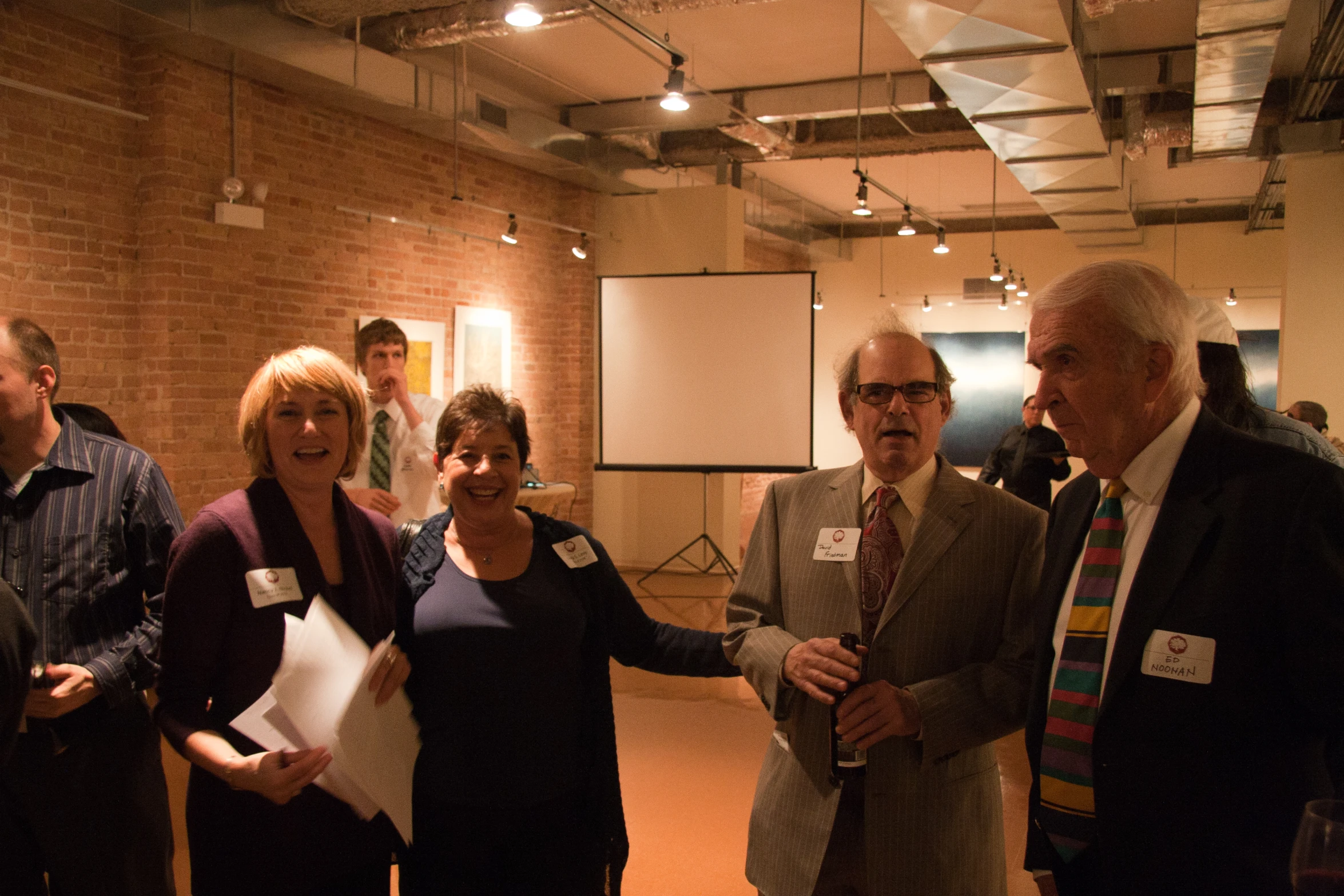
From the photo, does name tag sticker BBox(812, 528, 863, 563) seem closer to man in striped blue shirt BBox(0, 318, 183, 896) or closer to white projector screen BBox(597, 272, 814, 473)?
man in striped blue shirt BBox(0, 318, 183, 896)

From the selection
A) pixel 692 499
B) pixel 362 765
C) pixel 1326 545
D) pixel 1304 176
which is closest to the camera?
pixel 1326 545

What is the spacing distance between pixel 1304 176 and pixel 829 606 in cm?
778

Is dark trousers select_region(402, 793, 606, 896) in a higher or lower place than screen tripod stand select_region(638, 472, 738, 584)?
higher

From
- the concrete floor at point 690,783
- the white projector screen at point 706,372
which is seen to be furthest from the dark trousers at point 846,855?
the white projector screen at point 706,372

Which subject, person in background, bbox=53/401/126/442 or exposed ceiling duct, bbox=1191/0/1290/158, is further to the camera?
exposed ceiling duct, bbox=1191/0/1290/158


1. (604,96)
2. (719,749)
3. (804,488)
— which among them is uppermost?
(604,96)

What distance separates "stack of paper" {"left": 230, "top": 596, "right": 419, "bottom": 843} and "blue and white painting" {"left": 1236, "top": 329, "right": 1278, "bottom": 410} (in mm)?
12743

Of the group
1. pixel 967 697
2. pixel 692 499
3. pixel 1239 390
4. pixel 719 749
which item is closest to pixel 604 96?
pixel 692 499

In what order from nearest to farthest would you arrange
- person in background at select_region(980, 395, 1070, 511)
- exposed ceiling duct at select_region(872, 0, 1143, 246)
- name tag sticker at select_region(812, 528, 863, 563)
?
name tag sticker at select_region(812, 528, 863, 563) < exposed ceiling duct at select_region(872, 0, 1143, 246) < person in background at select_region(980, 395, 1070, 511)

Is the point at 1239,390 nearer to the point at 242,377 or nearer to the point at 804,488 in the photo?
the point at 804,488

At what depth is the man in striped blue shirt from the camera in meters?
1.97

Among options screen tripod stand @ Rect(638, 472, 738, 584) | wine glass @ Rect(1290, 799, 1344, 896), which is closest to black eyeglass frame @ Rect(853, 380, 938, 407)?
wine glass @ Rect(1290, 799, 1344, 896)

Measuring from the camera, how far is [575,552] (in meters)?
1.96

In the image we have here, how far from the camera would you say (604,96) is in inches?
311
